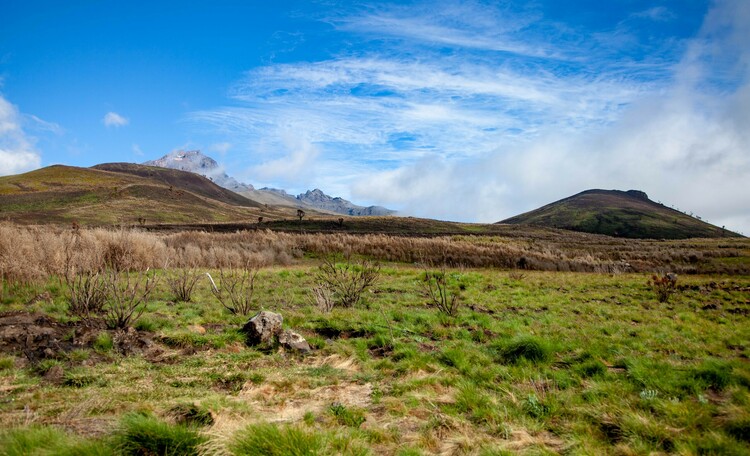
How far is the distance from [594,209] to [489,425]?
584 feet

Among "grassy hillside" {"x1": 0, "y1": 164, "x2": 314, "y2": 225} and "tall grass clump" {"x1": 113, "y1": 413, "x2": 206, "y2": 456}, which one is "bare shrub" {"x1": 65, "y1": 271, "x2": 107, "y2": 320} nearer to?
"tall grass clump" {"x1": 113, "y1": 413, "x2": 206, "y2": 456}

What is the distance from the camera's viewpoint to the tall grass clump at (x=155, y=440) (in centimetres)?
357

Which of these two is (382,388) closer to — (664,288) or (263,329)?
(263,329)

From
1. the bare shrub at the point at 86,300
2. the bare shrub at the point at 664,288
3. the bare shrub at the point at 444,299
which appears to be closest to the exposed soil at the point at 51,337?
the bare shrub at the point at 86,300

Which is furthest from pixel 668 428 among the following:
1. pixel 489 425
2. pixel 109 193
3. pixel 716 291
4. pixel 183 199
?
pixel 183 199

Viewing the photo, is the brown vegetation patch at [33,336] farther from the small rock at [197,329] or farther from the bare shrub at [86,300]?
the small rock at [197,329]

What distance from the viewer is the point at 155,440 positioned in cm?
362

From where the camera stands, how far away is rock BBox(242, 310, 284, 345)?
26.8 feet

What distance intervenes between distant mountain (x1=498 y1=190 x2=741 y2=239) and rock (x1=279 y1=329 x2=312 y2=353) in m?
126

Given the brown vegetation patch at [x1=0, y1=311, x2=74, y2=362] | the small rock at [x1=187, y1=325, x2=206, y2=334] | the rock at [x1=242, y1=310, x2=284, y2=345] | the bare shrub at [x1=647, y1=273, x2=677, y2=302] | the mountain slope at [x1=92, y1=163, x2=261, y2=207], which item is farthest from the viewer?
the mountain slope at [x1=92, y1=163, x2=261, y2=207]

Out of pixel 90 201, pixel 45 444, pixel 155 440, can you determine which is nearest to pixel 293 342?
pixel 155 440

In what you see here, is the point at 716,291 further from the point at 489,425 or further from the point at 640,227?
the point at 640,227

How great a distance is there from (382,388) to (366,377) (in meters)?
0.56

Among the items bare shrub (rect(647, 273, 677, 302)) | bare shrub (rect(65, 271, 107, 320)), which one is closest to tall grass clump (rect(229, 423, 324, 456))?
bare shrub (rect(65, 271, 107, 320))
